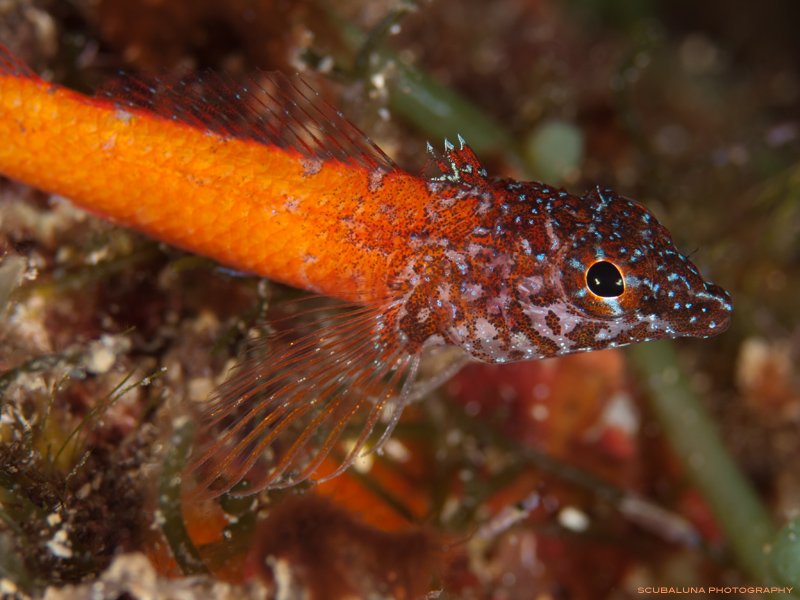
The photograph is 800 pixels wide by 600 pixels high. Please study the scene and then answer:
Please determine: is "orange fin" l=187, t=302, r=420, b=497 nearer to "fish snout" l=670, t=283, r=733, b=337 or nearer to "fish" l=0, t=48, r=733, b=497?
"fish" l=0, t=48, r=733, b=497

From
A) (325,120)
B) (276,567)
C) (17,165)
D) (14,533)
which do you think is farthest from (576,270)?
(17,165)

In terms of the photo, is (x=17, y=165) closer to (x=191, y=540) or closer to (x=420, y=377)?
(x=191, y=540)

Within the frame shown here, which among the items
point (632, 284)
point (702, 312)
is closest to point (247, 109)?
point (632, 284)

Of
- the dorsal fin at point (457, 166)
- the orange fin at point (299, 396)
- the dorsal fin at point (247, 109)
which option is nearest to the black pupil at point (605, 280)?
the dorsal fin at point (457, 166)

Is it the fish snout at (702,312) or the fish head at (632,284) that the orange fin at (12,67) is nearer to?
the fish head at (632,284)

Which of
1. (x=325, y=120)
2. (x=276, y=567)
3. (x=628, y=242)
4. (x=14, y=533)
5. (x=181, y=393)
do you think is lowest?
(x=14, y=533)

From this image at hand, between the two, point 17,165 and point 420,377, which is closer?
point 17,165
